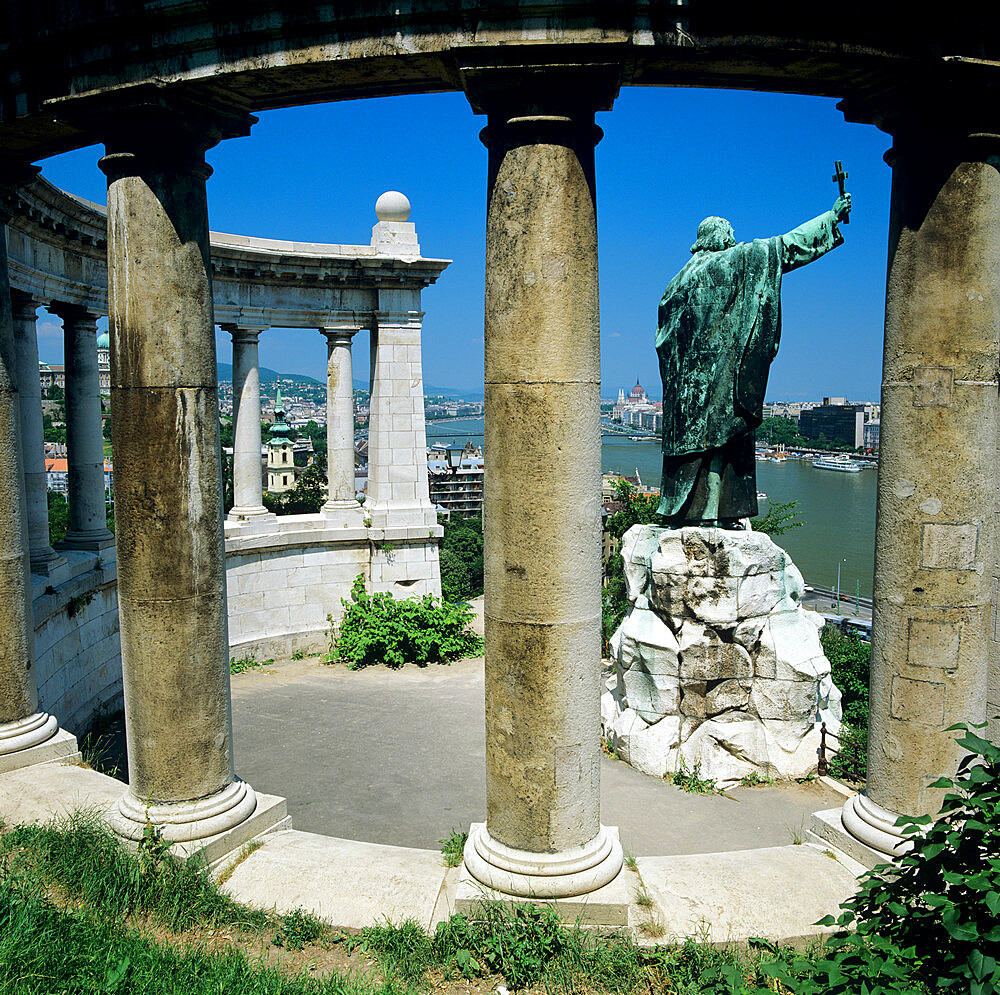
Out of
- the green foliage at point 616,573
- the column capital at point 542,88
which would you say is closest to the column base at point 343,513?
the green foliage at point 616,573

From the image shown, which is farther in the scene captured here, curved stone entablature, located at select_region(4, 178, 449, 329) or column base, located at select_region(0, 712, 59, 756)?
curved stone entablature, located at select_region(4, 178, 449, 329)

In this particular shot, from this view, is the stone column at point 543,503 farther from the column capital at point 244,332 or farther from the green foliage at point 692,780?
the column capital at point 244,332

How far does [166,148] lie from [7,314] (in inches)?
163

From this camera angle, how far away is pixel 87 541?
18.6m

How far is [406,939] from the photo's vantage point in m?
6.29

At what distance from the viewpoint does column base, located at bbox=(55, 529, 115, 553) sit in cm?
1847

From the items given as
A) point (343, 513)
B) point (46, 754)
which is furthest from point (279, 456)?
point (46, 754)

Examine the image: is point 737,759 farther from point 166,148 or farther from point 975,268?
point 166,148

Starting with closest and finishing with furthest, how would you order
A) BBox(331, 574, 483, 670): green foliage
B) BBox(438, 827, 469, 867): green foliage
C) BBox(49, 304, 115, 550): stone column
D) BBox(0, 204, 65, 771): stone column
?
BBox(438, 827, 469, 867): green foliage
BBox(0, 204, 65, 771): stone column
BBox(49, 304, 115, 550): stone column
BBox(331, 574, 483, 670): green foliage

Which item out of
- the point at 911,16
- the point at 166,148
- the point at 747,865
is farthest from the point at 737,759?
the point at 166,148

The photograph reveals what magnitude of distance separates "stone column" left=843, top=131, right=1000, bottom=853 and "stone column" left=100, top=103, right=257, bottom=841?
20.1 feet

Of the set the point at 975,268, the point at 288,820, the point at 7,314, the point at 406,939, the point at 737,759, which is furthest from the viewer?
the point at 737,759

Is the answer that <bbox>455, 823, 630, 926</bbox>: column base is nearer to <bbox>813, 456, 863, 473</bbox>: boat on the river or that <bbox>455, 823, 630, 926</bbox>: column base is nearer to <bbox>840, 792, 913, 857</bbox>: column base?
<bbox>840, 792, 913, 857</bbox>: column base

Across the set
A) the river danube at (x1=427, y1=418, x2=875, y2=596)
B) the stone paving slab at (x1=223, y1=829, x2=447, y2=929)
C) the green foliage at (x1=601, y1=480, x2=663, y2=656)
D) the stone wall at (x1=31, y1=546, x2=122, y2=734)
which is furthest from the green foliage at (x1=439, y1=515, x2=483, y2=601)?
the stone paving slab at (x1=223, y1=829, x2=447, y2=929)
